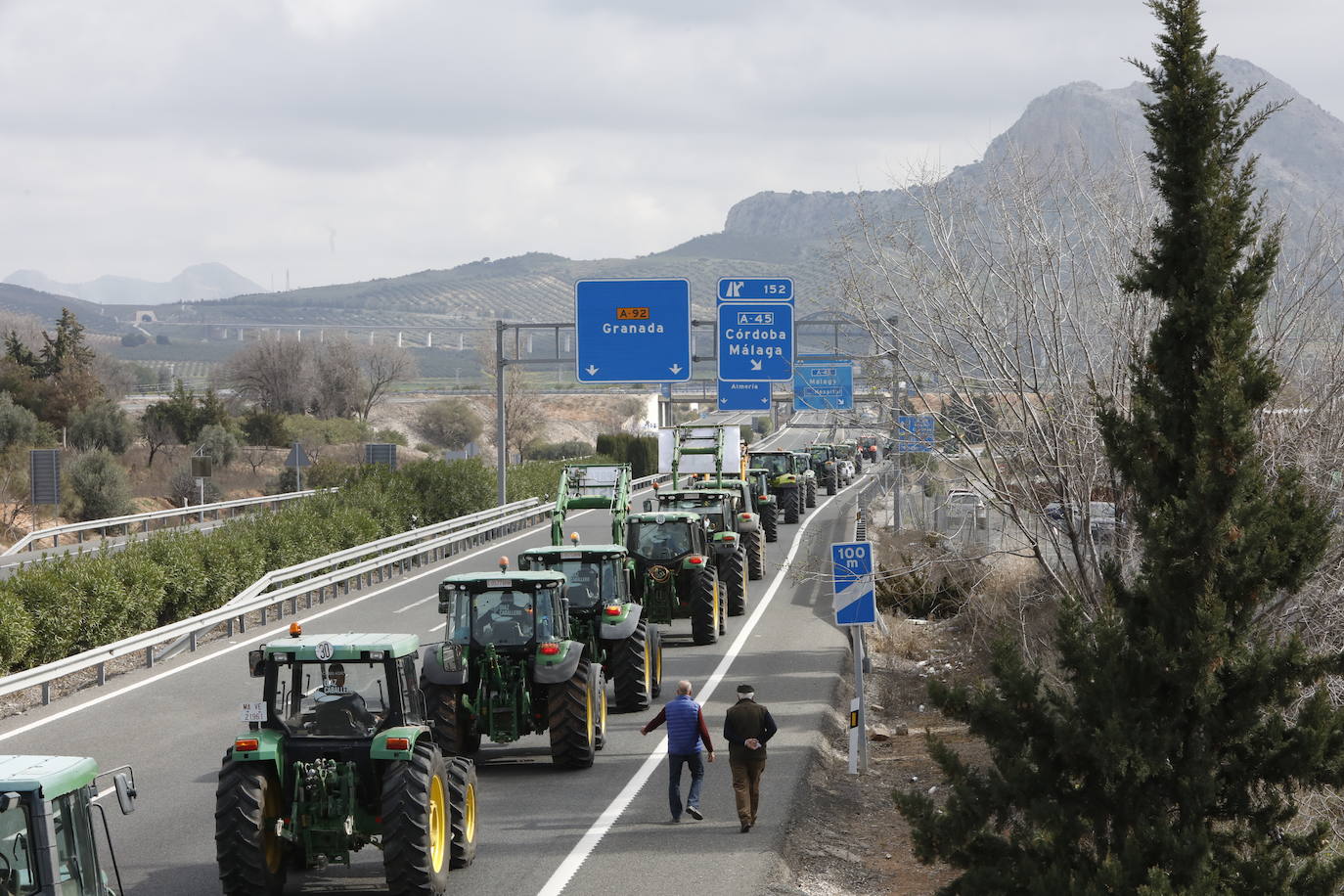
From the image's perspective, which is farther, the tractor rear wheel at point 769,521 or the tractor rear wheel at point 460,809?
the tractor rear wheel at point 769,521

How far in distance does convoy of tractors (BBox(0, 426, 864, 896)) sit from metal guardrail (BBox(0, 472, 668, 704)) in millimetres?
6554

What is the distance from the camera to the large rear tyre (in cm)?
2927

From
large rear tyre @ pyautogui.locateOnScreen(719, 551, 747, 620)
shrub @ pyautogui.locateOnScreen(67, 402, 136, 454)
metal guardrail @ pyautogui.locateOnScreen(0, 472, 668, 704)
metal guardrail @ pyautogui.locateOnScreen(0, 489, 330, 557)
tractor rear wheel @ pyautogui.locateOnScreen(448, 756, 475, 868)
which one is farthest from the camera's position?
shrub @ pyautogui.locateOnScreen(67, 402, 136, 454)

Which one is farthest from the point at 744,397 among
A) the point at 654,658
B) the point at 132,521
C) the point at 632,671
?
the point at 632,671

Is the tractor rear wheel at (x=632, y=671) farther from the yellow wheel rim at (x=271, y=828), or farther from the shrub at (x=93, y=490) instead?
the shrub at (x=93, y=490)

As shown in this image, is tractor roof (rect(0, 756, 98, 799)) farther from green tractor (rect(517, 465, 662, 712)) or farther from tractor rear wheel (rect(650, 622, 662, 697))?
tractor rear wheel (rect(650, 622, 662, 697))

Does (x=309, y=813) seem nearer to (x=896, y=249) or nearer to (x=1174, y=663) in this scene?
(x=1174, y=663)

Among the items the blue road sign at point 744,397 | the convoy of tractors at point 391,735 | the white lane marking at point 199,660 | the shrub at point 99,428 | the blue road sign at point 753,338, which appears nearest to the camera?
the convoy of tractors at point 391,735

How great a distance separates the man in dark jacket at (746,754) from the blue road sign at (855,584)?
4.17 meters

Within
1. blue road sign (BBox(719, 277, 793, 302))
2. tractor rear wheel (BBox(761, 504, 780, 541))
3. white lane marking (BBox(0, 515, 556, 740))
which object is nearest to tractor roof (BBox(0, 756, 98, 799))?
white lane marking (BBox(0, 515, 556, 740))

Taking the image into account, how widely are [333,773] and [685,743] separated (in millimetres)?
4039

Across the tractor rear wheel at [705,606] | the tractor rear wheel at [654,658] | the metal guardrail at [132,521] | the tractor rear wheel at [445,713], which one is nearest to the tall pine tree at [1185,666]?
the tractor rear wheel at [445,713]

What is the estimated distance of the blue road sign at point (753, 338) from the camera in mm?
40000

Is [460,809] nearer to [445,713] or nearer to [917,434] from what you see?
[445,713]
